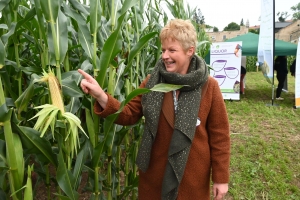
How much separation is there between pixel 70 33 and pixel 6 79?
47 cm

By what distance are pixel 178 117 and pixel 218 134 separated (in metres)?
0.32

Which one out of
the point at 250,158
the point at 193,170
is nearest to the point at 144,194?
the point at 193,170

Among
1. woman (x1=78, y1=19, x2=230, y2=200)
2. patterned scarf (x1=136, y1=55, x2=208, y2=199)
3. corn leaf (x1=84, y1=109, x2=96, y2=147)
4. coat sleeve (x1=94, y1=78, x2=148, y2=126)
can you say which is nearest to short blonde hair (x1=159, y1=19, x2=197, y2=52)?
woman (x1=78, y1=19, x2=230, y2=200)

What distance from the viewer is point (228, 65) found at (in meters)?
8.14

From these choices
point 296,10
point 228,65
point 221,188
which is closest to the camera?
point 221,188

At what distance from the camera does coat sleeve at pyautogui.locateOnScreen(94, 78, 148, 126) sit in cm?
138

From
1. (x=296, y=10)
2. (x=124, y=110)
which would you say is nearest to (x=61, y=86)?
(x=124, y=110)

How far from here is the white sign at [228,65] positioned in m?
8.00

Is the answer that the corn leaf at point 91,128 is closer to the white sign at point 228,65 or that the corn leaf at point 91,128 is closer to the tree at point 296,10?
the white sign at point 228,65

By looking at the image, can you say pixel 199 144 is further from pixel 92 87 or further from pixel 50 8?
pixel 50 8

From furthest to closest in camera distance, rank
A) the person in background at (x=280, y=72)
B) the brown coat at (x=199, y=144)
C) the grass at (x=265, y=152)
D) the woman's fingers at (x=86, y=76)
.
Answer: the person in background at (x=280, y=72)
the grass at (x=265, y=152)
the brown coat at (x=199, y=144)
the woman's fingers at (x=86, y=76)

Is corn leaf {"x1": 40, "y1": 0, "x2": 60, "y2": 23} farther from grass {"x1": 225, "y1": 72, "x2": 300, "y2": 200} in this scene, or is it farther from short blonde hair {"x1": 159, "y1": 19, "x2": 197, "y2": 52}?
grass {"x1": 225, "y1": 72, "x2": 300, "y2": 200}

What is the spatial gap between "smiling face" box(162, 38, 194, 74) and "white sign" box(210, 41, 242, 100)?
265 inches

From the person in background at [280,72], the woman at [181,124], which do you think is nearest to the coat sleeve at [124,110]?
the woman at [181,124]
